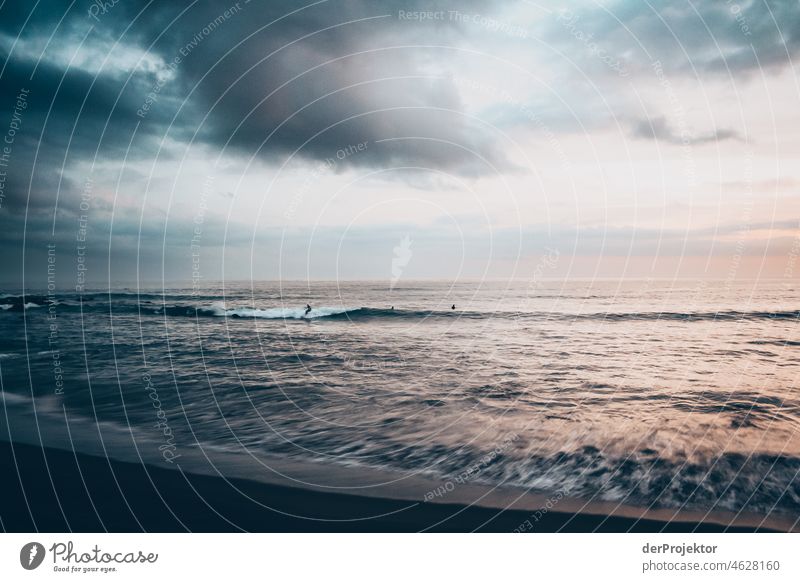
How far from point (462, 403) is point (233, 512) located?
8.28 m

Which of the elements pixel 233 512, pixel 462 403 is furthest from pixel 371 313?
pixel 233 512

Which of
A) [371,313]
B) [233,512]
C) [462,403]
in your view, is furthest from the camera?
[371,313]

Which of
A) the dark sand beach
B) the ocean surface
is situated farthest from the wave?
the dark sand beach

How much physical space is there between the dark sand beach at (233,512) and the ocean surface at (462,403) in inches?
33.0

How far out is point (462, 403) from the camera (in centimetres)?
1456

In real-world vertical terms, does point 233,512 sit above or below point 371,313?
below

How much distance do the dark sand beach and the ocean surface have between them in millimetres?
838

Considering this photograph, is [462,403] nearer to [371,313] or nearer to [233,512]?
[233,512]

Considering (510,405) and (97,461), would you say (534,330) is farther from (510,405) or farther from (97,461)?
(97,461)

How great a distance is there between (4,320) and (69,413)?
3614 cm

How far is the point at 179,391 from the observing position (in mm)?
16656

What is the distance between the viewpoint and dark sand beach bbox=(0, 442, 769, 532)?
25.0 feet

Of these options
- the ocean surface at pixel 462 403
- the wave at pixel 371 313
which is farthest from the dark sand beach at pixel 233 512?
the wave at pixel 371 313
